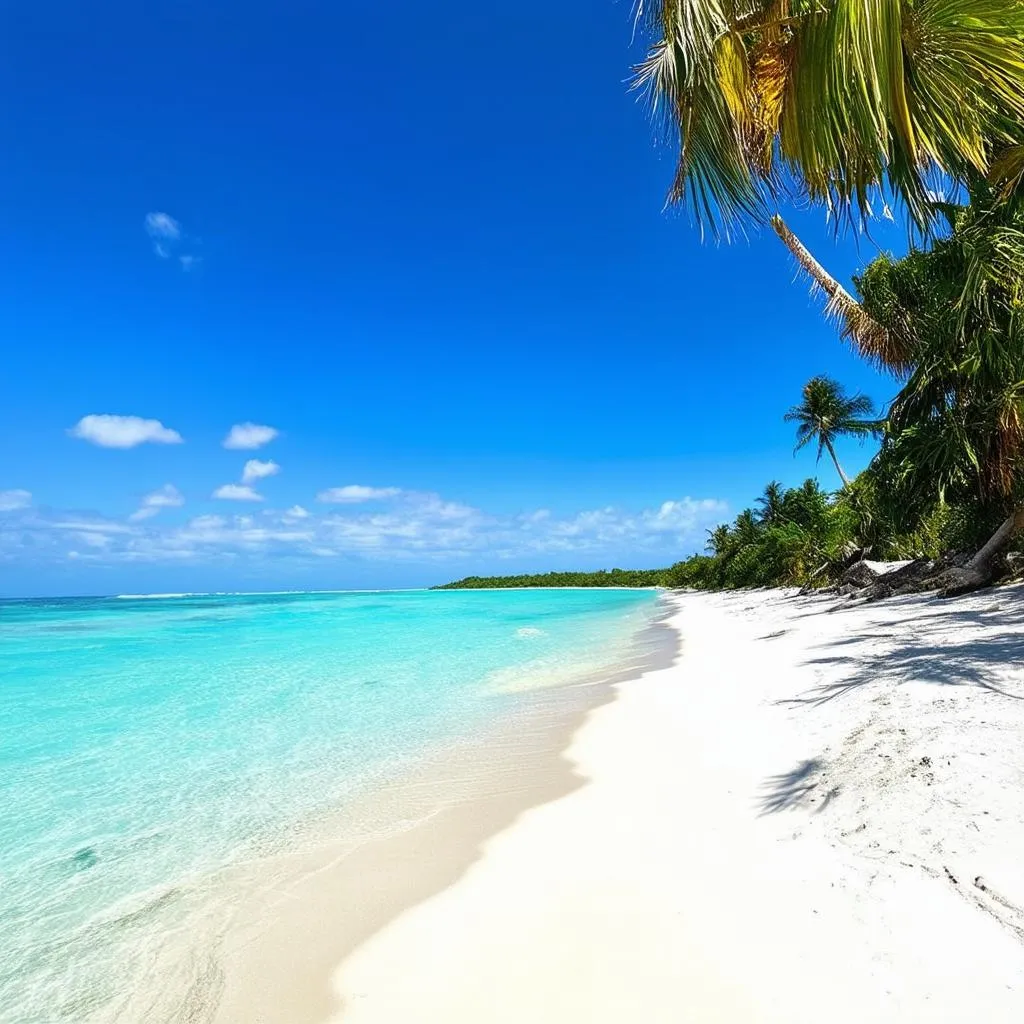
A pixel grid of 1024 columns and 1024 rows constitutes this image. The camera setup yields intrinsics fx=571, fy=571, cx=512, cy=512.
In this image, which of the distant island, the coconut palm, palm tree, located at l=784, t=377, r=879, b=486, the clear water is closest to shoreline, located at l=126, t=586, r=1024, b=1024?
the clear water

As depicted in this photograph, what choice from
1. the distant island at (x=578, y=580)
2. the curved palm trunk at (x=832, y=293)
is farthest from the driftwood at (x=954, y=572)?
the distant island at (x=578, y=580)

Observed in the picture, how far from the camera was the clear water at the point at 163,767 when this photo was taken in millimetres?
2938

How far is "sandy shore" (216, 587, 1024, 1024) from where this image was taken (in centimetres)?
202

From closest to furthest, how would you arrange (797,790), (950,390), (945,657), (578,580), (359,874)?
(359,874), (797,790), (945,657), (950,390), (578,580)

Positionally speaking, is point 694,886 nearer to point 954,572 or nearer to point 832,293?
point 832,293

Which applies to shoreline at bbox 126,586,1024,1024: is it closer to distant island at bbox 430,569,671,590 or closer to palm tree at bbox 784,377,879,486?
palm tree at bbox 784,377,879,486

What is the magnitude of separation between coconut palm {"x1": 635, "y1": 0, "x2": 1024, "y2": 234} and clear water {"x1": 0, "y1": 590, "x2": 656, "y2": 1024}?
16.5ft

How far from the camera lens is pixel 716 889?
267cm

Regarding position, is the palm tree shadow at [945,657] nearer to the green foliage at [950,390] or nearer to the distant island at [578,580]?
the green foliage at [950,390]

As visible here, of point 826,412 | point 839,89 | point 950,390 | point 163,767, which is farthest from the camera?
point 826,412

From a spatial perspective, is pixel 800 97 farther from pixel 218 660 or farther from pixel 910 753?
pixel 218 660

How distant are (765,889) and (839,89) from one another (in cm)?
363

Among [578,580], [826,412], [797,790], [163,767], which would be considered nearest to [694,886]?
[797,790]

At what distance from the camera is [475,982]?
7.43ft
